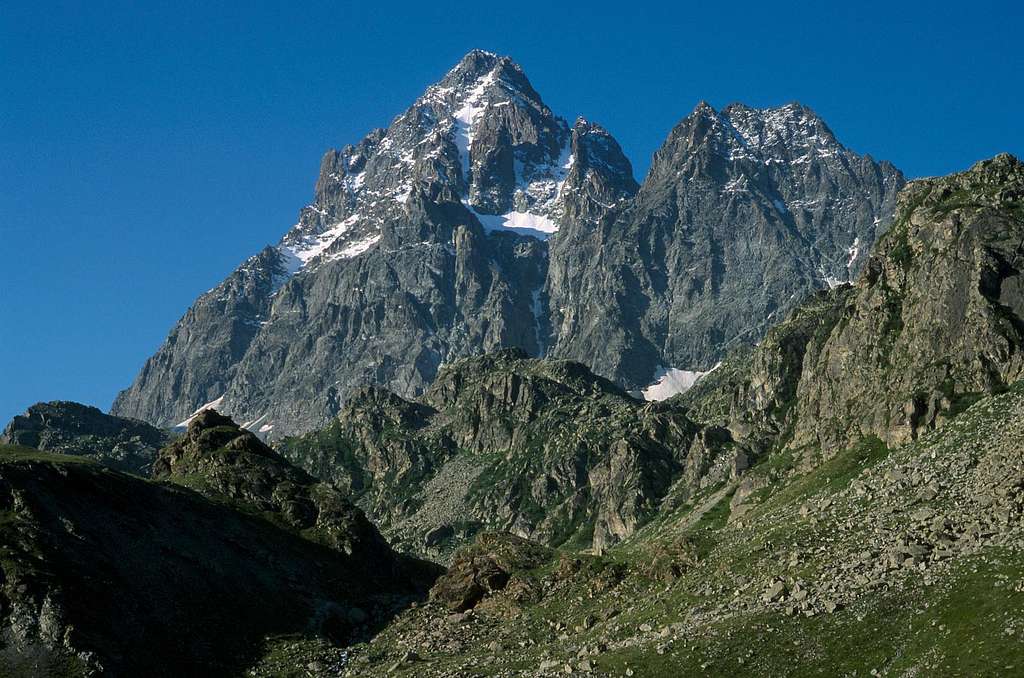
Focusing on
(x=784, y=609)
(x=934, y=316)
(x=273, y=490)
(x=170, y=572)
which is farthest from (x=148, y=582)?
(x=934, y=316)

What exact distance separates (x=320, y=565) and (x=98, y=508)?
2735cm

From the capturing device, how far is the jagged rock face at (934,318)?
150625 mm

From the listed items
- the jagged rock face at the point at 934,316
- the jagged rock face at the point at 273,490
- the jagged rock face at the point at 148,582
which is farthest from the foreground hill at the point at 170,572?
the jagged rock face at the point at 934,316

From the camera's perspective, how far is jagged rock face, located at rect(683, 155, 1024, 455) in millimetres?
150625

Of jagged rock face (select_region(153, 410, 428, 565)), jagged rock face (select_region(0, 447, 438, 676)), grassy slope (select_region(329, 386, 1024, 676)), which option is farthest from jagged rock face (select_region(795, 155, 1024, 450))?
jagged rock face (select_region(0, 447, 438, 676))

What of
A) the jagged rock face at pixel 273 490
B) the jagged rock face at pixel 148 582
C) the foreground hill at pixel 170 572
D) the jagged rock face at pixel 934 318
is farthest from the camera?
the jagged rock face at pixel 934 318

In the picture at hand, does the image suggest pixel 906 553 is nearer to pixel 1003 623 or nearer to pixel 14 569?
pixel 1003 623

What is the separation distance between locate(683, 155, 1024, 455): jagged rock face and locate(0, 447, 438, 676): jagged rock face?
70.7 meters

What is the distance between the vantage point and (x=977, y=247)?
16500 centimetres

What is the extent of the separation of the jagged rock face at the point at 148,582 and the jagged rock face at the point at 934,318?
70731 mm

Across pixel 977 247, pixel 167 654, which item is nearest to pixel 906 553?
pixel 167 654

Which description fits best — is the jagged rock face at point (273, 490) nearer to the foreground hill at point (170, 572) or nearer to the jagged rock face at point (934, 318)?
the foreground hill at point (170, 572)

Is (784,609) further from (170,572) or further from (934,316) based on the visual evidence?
(934,316)

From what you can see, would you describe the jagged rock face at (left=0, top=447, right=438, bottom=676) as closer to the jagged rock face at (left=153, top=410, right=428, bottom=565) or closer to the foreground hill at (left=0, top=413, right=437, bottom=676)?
the foreground hill at (left=0, top=413, right=437, bottom=676)
